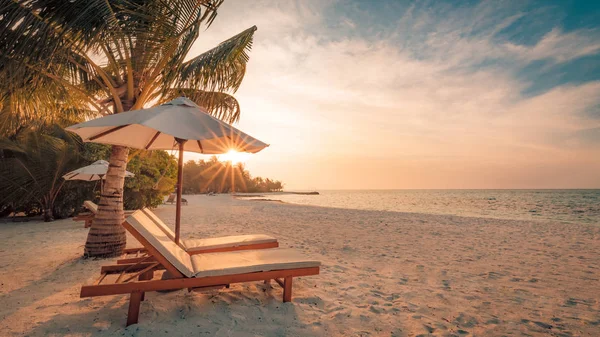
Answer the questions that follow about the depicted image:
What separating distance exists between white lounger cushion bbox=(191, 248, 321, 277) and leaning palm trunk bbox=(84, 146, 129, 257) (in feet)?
9.62

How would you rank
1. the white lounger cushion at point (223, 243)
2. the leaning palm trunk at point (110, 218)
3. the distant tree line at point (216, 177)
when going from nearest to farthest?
the white lounger cushion at point (223, 243) < the leaning palm trunk at point (110, 218) < the distant tree line at point (216, 177)

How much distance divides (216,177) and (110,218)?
70.9 metres

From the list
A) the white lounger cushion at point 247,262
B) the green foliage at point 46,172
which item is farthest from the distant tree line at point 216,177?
the white lounger cushion at point 247,262

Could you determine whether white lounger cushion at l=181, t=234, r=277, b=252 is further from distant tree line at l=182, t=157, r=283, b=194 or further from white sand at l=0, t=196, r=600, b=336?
distant tree line at l=182, t=157, r=283, b=194

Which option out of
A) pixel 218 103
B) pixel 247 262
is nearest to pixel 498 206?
pixel 218 103

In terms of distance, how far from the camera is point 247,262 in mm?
2998

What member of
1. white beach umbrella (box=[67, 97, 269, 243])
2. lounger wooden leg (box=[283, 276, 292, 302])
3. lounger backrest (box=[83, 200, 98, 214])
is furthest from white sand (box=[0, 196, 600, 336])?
lounger backrest (box=[83, 200, 98, 214])

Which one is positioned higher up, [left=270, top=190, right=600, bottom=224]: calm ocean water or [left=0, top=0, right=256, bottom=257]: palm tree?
[left=0, top=0, right=256, bottom=257]: palm tree

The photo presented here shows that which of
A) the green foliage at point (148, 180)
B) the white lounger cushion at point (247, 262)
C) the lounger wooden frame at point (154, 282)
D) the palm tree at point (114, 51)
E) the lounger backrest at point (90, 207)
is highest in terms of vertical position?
the palm tree at point (114, 51)

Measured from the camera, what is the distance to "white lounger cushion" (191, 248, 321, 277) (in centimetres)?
272

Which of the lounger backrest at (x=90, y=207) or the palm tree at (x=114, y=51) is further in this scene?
the lounger backrest at (x=90, y=207)

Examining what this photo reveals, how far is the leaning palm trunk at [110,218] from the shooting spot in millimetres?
5023

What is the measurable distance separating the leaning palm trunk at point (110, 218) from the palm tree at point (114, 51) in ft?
0.05

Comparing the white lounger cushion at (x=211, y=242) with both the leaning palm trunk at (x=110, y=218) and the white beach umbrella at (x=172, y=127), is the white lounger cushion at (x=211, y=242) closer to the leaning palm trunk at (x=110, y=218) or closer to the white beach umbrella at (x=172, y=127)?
the white beach umbrella at (x=172, y=127)
